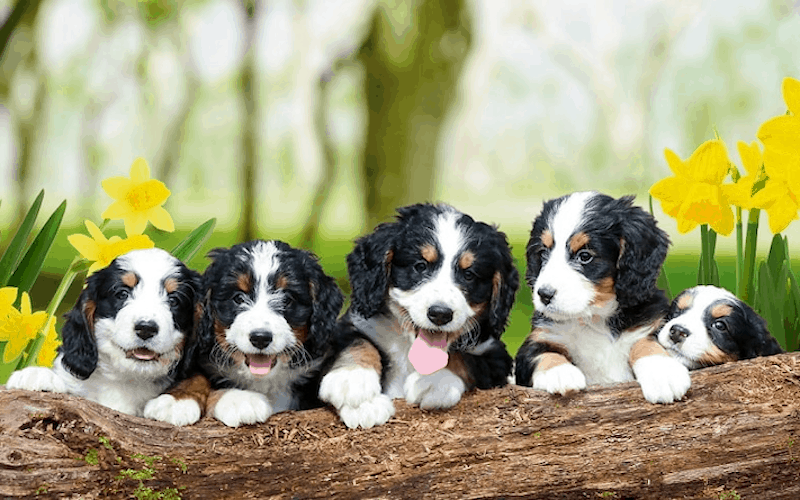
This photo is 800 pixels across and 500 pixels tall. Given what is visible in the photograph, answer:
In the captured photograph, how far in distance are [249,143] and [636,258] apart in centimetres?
911

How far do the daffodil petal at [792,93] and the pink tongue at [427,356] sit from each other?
2293 mm

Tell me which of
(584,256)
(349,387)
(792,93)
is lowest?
(349,387)

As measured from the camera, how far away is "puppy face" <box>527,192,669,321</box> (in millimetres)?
4020

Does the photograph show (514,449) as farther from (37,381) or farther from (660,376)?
(37,381)

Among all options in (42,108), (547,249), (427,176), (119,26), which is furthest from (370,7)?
(547,249)

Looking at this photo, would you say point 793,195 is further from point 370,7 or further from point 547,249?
point 370,7

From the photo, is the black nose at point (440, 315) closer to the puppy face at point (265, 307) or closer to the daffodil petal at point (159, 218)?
the puppy face at point (265, 307)

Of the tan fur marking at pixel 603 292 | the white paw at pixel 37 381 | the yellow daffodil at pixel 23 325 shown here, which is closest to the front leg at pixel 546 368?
the tan fur marking at pixel 603 292

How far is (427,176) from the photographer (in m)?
12.0

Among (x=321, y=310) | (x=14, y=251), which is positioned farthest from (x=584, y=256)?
(x=14, y=251)

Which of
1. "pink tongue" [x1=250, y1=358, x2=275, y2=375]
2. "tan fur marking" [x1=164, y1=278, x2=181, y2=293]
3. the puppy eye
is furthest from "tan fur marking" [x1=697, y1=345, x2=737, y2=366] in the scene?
"tan fur marking" [x1=164, y1=278, x2=181, y2=293]

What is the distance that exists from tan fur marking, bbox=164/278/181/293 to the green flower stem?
326 cm

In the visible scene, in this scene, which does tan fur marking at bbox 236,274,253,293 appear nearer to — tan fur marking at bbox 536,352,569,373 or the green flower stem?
tan fur marking at bbox 536,352,569,373

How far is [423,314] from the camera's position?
155 inches
